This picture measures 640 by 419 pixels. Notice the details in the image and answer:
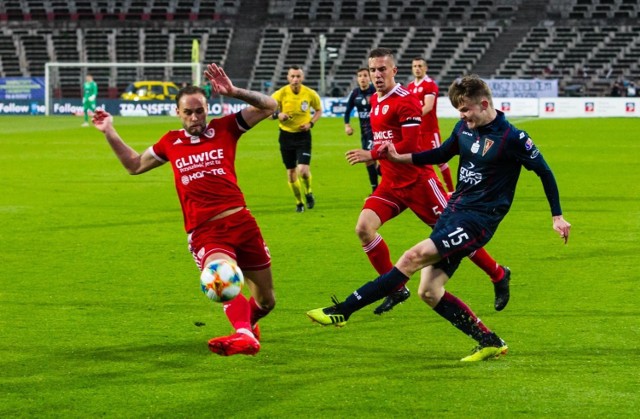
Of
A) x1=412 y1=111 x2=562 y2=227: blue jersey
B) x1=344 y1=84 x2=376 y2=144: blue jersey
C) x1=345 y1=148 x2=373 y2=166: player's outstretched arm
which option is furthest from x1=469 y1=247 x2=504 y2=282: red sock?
x1=344 y1=84 x2=376 y2=144: blue jersey

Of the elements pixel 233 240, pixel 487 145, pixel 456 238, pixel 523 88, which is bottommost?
pixel 523 88

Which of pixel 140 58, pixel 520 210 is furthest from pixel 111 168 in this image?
pixel 140 58

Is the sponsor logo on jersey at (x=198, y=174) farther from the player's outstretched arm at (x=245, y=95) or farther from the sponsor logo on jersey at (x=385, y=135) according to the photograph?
the sponsor logo on jersey at (x=385, y=135)

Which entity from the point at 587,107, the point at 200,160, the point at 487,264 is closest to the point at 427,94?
the point at 487,264

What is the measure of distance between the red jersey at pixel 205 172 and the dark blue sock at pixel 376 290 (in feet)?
3.44

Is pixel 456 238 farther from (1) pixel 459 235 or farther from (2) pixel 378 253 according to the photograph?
(2) pixel 378 253

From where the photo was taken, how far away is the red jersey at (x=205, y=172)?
7664mm

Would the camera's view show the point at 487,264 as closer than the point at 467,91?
No

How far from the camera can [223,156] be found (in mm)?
7703

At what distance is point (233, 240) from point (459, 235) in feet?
5.00

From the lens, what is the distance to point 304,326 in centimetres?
898

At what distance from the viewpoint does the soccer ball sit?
727 cm

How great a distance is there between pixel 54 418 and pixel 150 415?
21.1 inches

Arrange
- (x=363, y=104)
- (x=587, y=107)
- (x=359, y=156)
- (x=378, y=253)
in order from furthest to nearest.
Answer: (x=587, y=107), (x=363, y=104), (x=378, y=253), (x=359, y=156)
